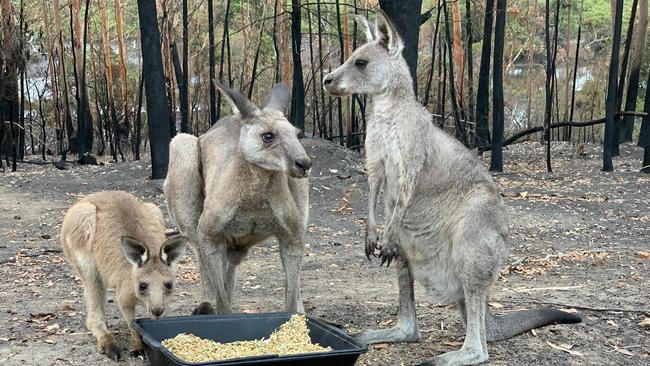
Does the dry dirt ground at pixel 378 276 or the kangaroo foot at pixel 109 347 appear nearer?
the kangaroo foot at pixel 109 347

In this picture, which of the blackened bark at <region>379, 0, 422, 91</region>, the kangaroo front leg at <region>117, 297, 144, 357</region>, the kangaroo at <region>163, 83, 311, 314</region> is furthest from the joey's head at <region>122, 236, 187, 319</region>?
the blackened bark at <region>379, 0, 422, 91</region>

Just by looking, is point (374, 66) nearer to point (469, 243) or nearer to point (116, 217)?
point (469, 243)

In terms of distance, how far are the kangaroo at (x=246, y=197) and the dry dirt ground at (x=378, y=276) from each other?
0.65m

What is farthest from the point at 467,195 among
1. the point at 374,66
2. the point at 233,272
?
the point at 233,272

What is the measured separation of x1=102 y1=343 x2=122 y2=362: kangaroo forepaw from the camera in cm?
408

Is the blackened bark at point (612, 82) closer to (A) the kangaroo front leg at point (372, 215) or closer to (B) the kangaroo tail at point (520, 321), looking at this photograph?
(B) the kangaroo tail at point (520, 321)

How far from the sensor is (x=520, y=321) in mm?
4512

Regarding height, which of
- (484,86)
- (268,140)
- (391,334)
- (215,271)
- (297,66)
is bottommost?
(391,334)

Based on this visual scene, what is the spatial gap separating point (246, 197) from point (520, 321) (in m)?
1.74

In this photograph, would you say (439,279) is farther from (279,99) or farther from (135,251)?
(135,251)

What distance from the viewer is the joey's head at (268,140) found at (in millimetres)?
4012

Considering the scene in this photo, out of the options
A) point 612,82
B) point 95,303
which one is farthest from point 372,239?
point 612,82

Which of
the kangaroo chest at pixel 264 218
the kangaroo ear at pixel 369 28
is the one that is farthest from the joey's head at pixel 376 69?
the kangaroo chest at pixel 264 218

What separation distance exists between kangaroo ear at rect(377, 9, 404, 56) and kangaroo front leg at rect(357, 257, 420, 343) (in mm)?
1183
